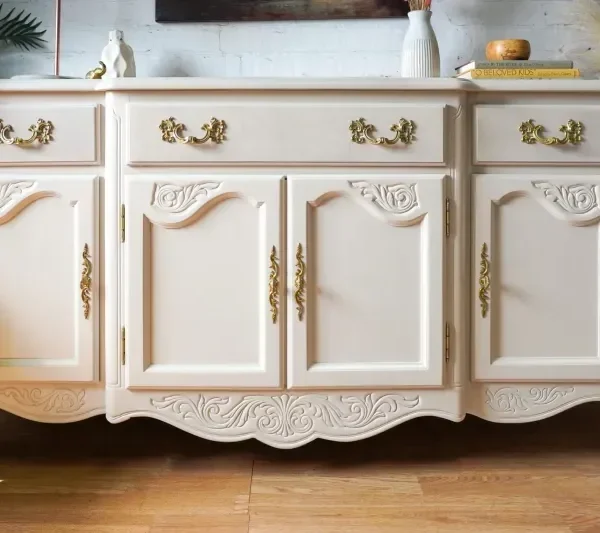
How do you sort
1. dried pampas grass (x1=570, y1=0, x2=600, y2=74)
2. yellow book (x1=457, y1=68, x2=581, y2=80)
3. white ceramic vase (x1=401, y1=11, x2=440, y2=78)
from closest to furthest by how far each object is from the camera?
yellow book (x1=457, y1=68, x2=581, y2=80) → white ceramic vase (x1=401, y1=11, x2=440, y2=78) → dried pampas grass (x1=570, y1=0, x2=600, y2=74)

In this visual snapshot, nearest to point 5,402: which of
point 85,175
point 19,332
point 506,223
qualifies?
point 19,332

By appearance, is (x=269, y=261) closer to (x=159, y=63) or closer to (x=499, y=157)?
(x=499, y=157)

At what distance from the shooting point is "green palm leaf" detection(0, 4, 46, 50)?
1978 mm

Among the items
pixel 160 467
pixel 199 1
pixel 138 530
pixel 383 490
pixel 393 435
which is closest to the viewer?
Result: pixel 138 530

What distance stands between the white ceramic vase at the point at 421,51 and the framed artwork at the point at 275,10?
23 cm

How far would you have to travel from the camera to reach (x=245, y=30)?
2.04 m

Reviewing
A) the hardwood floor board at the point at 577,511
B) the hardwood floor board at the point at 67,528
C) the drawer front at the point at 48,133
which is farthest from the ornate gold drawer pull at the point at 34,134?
the hardwood floor board at the point at 577,511

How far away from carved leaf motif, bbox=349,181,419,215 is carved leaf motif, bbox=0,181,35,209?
2.21 feet

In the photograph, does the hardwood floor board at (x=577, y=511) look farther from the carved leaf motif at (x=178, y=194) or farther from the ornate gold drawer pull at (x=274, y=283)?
the carved leaf motif at (x=178, y=194)

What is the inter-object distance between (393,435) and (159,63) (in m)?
1.21

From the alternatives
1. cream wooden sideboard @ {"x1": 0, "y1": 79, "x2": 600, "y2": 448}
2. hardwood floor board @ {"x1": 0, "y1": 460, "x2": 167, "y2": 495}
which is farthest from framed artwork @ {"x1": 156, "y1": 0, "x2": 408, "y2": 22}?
hardwood floor board @ {"x1": 0, "y1": 460, "x2": 167, "y2": 495}

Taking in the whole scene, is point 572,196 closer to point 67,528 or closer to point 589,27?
point 589,27

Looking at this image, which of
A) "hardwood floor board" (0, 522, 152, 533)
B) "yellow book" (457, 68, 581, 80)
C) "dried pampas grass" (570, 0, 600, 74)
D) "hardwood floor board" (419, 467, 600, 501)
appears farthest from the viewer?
"dried pampas grass" (570, 0, 600, 74)

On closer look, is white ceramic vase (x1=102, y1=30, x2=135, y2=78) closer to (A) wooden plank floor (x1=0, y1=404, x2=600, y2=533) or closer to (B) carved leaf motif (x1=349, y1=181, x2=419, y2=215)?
(B) carved leaf motif (x1=349, y1=181, x2=419, y2=215)
